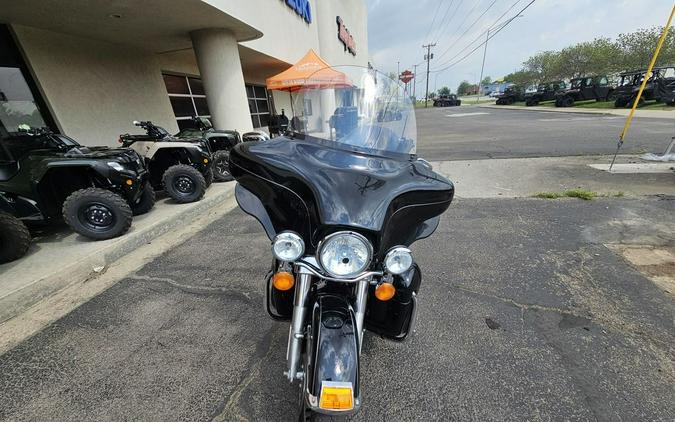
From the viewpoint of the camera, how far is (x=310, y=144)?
1.54m

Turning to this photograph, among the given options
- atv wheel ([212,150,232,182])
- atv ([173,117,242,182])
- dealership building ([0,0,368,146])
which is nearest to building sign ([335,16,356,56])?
dealership building ([0,0,368,146])

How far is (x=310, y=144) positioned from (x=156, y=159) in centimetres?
492

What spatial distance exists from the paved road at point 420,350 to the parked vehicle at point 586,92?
94.6 feet

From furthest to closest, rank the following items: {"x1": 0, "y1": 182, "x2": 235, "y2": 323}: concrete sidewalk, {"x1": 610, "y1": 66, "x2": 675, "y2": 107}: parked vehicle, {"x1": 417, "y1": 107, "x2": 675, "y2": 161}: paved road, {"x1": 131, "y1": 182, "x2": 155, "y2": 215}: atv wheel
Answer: {"x1": 610, "y1": 66, "x2": 675, "y2": 107}: parked vehicle < {"x1": 417, "y1": 107, "x2": 675, "y2": 161}: paved road < {"x1": 131, "y1": 182, "x2": 155, "y2": 215}: atv wheel < {"x1": 0, "y1": 182, "x2": 235, "y2": 323}: concrete sidewalk

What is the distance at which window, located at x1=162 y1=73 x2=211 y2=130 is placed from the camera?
909 cm

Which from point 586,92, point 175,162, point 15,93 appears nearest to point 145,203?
point 175,162

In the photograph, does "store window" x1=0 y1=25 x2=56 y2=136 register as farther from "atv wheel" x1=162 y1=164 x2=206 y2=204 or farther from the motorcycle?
the motorcycle

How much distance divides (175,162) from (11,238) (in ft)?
9.06

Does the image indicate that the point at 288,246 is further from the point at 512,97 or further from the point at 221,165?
the point at 512,97

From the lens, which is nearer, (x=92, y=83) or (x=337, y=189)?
(x=337, y=189)

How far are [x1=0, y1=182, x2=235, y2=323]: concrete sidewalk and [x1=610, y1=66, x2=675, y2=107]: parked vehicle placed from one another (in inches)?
984

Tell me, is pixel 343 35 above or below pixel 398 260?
above

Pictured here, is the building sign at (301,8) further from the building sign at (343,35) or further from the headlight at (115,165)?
the headlight at (115,165)

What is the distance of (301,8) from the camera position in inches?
498
